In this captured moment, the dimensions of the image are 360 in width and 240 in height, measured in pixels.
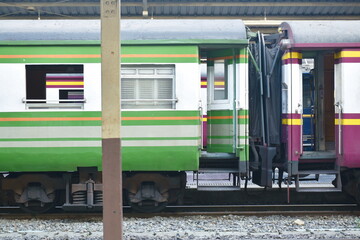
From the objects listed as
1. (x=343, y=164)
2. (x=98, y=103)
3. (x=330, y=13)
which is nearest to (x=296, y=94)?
(x=343, y=164)

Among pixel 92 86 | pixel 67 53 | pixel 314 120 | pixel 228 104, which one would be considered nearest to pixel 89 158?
pixel 92 86

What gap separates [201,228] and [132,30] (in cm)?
386

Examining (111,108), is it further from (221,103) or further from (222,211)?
(222,211)

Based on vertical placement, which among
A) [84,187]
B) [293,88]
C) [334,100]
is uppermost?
[293,88]

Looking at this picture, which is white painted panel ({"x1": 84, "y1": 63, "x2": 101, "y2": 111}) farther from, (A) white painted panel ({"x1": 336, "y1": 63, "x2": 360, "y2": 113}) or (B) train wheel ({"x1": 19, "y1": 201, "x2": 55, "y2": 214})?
(A) white painted panel ({"x1": 336, "y1": 63, "x2": 360, "y2": 113})

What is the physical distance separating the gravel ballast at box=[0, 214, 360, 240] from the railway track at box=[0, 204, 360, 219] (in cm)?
16

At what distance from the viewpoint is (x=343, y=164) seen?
28.4 ft

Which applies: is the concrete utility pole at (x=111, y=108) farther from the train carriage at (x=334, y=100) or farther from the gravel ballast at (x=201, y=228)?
the train carriage at (x=334, y=100)

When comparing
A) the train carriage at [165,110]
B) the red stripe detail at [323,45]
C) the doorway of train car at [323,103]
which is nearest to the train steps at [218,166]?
the train carriage at [165,110]

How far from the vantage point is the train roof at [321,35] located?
860cm

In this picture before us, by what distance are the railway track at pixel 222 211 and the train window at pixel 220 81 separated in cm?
231

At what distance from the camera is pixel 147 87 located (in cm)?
845

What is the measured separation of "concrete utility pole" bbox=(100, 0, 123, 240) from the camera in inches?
192

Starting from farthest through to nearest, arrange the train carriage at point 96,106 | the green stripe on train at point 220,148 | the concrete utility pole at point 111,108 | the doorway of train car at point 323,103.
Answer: the doorway of train car at point 323,103 < the green stripe on train at point 220,148 < the train carriage at point 96,106 < the concrete utility pole at point 111,108
